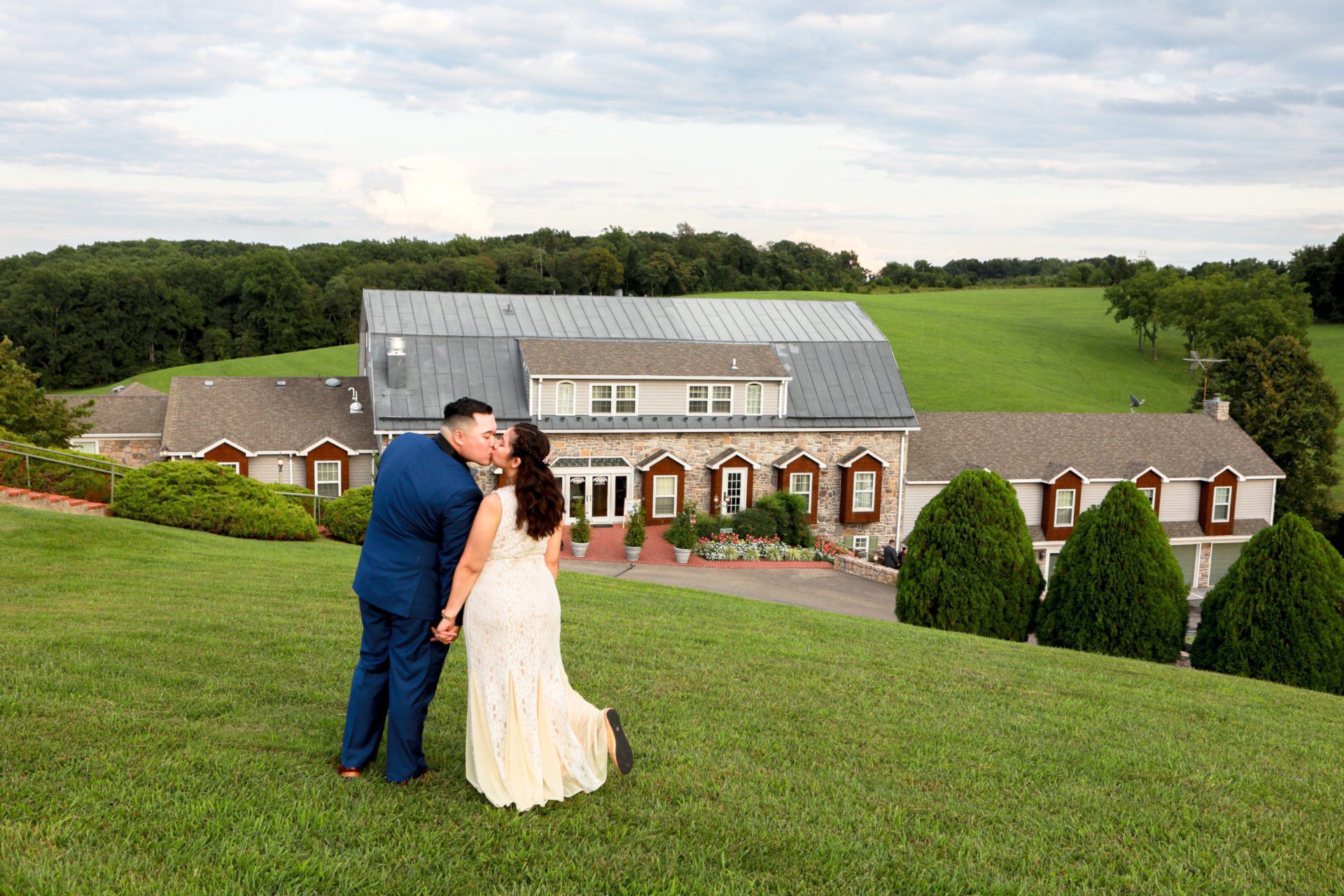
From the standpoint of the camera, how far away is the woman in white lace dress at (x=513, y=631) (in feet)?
16.0

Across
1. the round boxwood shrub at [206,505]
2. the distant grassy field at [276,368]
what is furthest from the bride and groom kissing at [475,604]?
the distant grassy field at [276,368]

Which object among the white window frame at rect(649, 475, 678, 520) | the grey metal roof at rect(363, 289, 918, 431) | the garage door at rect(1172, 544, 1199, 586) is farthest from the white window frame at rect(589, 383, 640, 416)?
the garage door at rect(1172, 544, 1199, 586)

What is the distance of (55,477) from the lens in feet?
62.0

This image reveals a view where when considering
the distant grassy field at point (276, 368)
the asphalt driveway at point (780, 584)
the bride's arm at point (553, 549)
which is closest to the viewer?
the bride's arm at point (553, 549)

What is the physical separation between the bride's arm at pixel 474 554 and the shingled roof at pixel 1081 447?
27.2m

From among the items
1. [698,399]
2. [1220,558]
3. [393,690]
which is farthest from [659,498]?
[393,690]

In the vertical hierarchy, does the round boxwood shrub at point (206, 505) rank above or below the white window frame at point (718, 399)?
below

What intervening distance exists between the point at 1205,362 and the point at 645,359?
2461 cm

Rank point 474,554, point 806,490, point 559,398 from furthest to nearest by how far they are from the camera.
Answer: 1. point 806,490
2. point 559,398
3. point 474,554

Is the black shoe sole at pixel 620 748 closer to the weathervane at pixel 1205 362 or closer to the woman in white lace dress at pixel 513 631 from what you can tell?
the woman in white lace dress at pixel 513 631

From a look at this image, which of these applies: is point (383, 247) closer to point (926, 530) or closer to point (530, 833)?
point (926, 530)

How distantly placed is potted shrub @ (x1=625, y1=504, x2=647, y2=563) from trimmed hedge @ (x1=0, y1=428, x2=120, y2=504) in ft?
38.4

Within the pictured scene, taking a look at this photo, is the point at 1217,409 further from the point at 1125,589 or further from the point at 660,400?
the point at 1125,589

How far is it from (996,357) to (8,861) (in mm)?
65512
